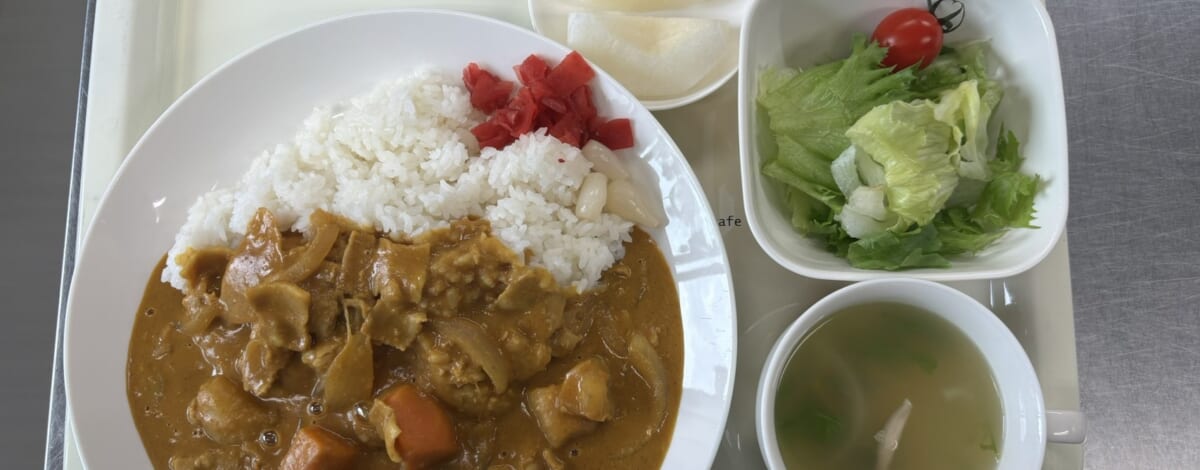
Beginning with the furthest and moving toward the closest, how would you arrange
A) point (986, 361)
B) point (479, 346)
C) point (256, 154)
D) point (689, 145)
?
point (689, 145) < point (256, 154) < point (986, 361) < point (479, 346)

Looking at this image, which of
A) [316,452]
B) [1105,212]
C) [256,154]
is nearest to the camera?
[316,452]

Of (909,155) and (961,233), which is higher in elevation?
(909,155)

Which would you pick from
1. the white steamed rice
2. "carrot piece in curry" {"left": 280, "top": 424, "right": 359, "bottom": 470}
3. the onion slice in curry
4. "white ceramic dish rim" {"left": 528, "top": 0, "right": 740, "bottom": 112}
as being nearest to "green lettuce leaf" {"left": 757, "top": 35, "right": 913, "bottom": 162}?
"white ceramic dish rim" {"left": 528, "top": 0, "right": 740, "bottom": 112}

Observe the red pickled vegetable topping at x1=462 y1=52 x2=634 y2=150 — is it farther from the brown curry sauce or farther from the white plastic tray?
the brown curry sauce

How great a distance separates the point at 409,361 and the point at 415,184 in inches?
23.0

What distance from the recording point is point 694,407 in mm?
2232

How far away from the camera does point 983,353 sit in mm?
2240

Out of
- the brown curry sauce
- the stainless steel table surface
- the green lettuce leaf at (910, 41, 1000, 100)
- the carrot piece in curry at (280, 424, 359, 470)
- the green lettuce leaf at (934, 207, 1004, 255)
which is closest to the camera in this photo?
the carrot piece in curry at (280, 424, 359, 470)

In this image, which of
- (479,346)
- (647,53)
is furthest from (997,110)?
(479,346)

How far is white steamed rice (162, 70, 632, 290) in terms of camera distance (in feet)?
7.64

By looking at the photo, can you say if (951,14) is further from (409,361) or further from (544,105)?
(409,361)

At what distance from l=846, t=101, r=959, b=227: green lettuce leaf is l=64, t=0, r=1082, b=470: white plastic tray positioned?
453mm

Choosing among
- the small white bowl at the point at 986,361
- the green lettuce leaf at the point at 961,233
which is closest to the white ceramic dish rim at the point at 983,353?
the small white bowl at the point at 986,361

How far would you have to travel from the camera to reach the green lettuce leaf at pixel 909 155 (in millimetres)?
2162
